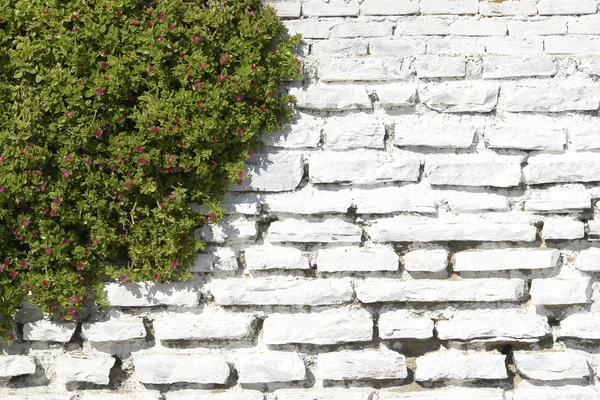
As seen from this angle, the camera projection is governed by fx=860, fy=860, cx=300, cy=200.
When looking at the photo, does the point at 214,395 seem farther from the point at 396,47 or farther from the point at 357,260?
the point at 396,47

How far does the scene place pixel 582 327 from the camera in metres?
3.21

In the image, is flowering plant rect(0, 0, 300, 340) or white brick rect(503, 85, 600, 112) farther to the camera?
white brick rect(503, 85, 600, 112)

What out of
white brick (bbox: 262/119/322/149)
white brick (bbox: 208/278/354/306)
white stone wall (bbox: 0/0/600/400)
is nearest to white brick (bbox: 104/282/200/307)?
white stone wall (bbox: 0/0/600/400)

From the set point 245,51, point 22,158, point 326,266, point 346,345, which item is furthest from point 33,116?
point 346,345

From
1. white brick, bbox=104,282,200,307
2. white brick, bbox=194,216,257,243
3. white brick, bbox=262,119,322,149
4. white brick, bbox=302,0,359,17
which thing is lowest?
white brick, bbox=104,282,200,307

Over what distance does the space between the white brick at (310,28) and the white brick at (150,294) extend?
1042mm

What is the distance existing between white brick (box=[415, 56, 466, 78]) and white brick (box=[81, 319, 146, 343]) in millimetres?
1435

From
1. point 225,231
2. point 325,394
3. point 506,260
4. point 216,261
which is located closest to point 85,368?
point 216,261

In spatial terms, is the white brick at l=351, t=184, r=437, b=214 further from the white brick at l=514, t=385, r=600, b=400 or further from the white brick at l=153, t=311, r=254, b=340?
the white brick at l=514, t=385, r=600, b=400

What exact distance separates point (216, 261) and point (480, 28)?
4.33ft

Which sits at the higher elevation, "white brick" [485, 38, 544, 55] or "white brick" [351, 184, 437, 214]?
"white brick" [485, 38, 544, 55]

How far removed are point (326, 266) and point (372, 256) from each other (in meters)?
0.18

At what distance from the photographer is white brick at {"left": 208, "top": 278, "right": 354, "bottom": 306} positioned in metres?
3.21

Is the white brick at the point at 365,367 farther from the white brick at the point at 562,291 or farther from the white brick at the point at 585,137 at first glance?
the white brick at the point at 585,137
